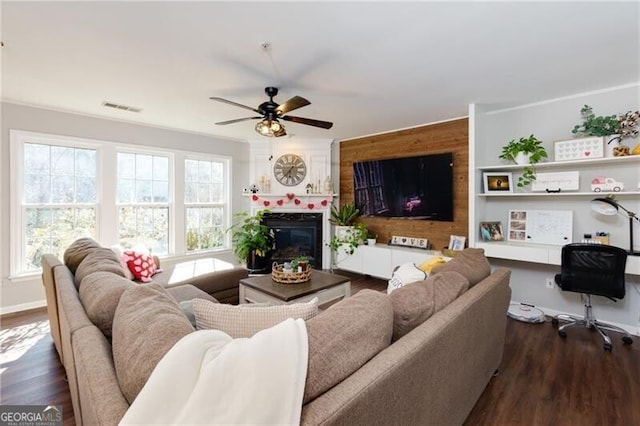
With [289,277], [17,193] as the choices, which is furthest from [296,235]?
[17,193]

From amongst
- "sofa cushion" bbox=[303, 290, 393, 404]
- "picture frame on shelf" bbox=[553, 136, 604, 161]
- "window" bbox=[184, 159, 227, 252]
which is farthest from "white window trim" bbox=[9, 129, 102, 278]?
"picture frame on shelf" bbox=[553, 136, 604, 161]

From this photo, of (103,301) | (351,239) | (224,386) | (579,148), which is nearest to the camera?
(224,386)

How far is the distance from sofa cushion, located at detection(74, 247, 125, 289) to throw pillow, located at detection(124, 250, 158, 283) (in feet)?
3.19

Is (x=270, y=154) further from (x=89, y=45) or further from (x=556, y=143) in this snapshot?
(x=556, y=143)

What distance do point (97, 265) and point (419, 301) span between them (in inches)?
77.8

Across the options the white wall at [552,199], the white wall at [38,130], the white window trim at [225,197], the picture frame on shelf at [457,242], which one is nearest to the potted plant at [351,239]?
the picture frame on shelf at [457,242]

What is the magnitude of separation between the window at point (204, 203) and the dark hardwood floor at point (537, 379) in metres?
2.30

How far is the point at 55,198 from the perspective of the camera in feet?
12.4

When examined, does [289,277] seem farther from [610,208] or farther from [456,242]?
[610,208]

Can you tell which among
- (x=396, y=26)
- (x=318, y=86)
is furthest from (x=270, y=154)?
(x=396, y=26)

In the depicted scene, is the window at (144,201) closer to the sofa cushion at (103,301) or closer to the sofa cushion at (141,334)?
the sofa cushion at (103,301)

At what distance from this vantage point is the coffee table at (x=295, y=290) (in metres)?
2.55

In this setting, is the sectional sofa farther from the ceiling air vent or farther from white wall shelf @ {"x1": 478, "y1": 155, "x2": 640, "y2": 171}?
the ceiling air vent

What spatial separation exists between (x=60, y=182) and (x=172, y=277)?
83.3 inches
